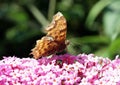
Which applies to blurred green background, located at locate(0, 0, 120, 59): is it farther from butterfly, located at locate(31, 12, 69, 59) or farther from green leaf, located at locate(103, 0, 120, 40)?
butterfly, located at locate(31, 12, 69, 59)

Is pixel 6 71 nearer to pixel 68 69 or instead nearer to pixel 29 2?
pixel 68 69

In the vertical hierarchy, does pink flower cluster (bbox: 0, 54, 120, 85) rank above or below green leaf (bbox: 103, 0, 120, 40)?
below

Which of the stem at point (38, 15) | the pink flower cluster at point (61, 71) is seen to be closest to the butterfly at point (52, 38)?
the pink flower cluster at point (61, 71)

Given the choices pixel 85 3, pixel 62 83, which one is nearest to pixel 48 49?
pixel 62 83

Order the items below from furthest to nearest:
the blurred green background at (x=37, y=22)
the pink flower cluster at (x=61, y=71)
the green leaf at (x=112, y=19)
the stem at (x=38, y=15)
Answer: the stem at (x=38, y=15)
the blurred green background at (x=37, y=22)
the green leaf at (x=112, y=19)
the pink flower cluster at (x=61, y=71)

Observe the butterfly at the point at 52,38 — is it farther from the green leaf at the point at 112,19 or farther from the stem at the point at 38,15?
the stem at the point at 38,15

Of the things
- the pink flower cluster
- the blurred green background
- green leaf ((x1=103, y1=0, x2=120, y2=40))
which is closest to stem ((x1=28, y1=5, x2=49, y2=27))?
the blurred green background
